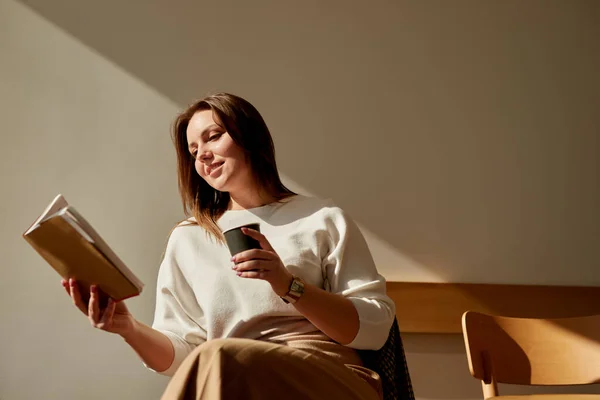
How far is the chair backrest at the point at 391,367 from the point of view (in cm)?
Result: 171

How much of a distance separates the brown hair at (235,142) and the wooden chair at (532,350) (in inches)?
29.1

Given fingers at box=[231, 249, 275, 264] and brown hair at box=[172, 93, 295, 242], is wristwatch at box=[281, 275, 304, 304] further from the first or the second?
brown hair at box=[172, 93, 295, 242]

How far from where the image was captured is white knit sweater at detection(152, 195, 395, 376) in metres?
1.73

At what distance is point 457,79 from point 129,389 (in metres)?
1.72

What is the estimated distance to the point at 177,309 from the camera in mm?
1899

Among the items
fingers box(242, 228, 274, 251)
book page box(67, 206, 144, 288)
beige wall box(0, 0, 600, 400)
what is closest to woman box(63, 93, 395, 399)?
fingers box(242, 228, 274, 251)

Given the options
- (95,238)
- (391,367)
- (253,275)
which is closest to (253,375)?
(253,275)

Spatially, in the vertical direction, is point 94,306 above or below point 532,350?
above

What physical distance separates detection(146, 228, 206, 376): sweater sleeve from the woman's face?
0.23 meters

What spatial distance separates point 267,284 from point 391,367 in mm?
384

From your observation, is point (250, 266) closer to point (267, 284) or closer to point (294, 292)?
point (294, 292)

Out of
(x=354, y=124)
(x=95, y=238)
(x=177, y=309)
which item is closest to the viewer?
(x=95, y=238)

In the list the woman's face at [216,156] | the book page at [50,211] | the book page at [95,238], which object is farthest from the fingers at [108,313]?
the woman's face at [216,156]

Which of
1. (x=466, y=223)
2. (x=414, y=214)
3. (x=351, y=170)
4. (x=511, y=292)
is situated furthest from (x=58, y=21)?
(x=511, y=292)
